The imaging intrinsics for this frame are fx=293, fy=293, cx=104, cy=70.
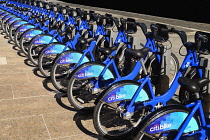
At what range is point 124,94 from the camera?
3447 millimetres

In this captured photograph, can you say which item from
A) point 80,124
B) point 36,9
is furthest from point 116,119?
point 36,9

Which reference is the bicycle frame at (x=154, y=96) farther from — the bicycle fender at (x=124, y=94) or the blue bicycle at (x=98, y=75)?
the blue bicycle at (x=98, y=75)

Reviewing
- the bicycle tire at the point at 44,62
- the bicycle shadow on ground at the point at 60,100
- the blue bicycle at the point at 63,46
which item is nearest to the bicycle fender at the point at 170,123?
the bicycle shadow on ground at the point at 60,100

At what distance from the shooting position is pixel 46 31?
281 inches

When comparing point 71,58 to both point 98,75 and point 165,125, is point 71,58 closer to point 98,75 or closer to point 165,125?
point 98,75

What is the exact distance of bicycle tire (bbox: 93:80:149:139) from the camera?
3.36 metres

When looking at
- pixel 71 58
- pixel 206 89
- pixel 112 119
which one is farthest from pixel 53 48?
pixel 206 89

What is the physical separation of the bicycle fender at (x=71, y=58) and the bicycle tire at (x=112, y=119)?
3.75ft

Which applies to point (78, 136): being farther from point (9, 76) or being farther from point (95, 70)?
point (9, 76)

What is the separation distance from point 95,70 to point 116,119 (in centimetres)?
75

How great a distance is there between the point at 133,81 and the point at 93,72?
2.75ft

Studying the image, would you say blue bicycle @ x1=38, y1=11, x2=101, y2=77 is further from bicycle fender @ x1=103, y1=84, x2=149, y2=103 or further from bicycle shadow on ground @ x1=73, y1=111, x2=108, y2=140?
bicycle fender @ x1=103, y1=84, x2=149, y2=103

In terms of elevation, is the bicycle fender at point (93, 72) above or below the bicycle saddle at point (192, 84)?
below

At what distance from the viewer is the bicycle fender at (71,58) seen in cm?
470
